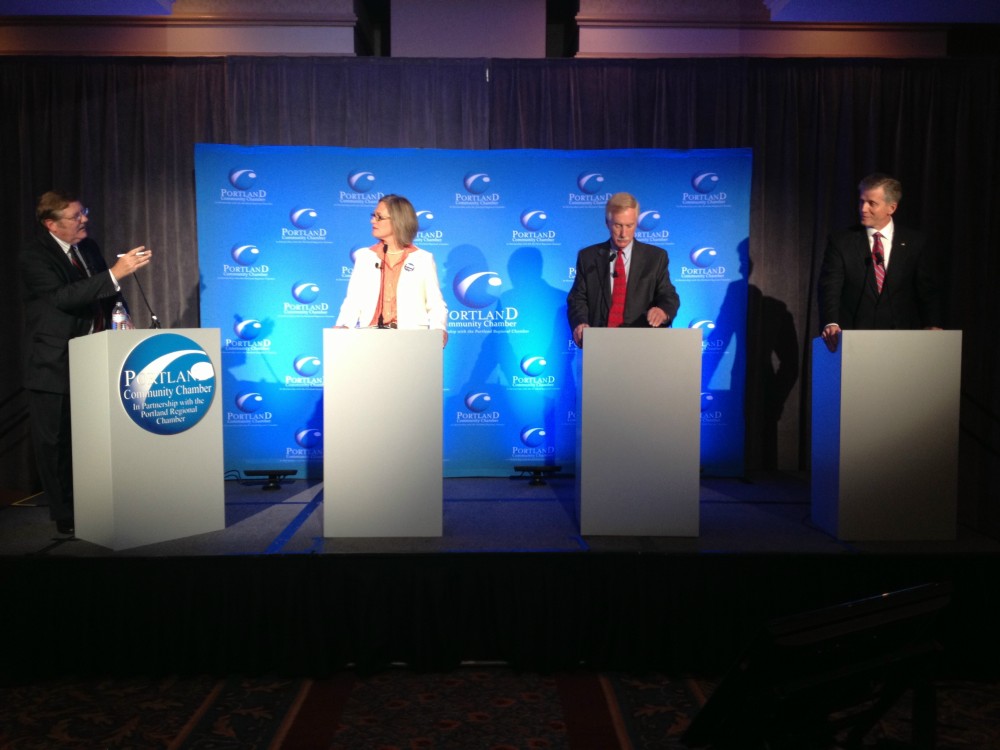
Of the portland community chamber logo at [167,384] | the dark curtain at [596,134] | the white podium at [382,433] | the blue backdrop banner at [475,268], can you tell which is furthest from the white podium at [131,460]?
the dark curtain at [596,134]

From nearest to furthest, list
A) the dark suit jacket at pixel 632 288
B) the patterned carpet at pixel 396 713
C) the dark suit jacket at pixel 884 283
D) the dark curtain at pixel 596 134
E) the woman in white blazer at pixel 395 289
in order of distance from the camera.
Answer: the patterned carpet at pixel 396 713
the dark suit jacket at pixel 884 283
the woman in white blazer at pixel 395 289
the dark suit jacket at pixel 632 288
the dark curtain at pixel 596 134

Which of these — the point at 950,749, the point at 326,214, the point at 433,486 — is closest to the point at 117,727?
the point at 433,486

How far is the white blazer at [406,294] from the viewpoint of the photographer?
12.4 ft

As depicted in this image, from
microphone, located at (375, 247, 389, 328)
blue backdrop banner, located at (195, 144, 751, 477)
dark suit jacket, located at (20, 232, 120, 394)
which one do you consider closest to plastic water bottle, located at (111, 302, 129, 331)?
dark suit jacket, located at (20, 232, 120, 394)

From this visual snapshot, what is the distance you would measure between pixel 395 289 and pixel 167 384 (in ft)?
3.89

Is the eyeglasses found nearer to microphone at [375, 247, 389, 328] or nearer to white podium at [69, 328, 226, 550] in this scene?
white podium at [69, 328, 226, 550]

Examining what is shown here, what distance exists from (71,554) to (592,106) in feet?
14.0

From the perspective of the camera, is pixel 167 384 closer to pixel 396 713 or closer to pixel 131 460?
pixel 131 460

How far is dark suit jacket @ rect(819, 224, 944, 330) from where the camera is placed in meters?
3.61

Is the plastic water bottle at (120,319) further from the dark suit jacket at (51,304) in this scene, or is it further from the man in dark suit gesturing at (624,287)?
the man in dark suit gesturing at (624,287)

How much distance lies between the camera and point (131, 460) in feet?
10.5

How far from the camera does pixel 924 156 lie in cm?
540

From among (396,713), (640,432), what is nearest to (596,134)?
(640,432)

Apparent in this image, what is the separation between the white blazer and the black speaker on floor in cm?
244
